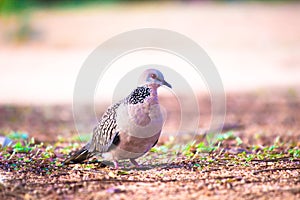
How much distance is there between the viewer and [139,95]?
4.62 metres

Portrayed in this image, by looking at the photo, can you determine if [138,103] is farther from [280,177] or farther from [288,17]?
[288,17]

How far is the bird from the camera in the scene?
4547 millimetres

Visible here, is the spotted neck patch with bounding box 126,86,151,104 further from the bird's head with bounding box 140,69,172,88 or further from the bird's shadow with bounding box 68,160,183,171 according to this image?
the bird's shadow with bounding box 68,160,183,171

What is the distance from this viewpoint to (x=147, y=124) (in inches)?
179

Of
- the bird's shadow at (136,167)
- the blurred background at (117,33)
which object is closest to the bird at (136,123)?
the bird's shadow at (136,167)

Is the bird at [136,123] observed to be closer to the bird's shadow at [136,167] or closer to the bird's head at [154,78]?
the bird's head at [154,78]

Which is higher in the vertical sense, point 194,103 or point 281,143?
point 194,103

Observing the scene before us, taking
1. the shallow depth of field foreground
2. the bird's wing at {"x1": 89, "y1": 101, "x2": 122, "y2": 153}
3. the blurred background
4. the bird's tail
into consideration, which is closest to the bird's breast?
the bird's wing at {"x1": 89, "y1": 101, "x2": 122, "y2": 153}

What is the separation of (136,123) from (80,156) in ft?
2.57

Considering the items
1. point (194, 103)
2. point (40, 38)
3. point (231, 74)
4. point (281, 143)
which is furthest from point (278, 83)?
point (40, 38)

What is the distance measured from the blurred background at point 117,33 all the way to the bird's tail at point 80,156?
3.09 m

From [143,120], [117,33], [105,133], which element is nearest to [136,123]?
[143,120]

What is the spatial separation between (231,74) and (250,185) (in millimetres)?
10562

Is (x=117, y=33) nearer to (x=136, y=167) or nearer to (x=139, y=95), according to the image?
(x=136, y=167)
